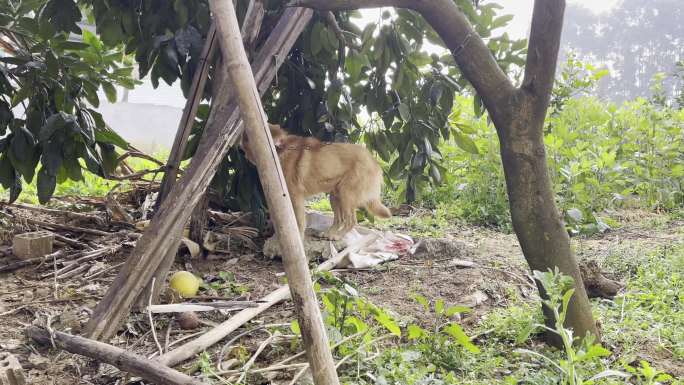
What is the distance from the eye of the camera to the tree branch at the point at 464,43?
229cm

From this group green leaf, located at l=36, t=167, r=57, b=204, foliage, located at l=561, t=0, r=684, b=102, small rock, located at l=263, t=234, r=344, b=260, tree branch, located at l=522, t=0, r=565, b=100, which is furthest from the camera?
foliage, located at l=561, t=0, r=684, b=102

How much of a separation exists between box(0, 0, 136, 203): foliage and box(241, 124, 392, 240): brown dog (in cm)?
98

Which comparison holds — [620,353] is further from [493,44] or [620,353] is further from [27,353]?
[27,353]

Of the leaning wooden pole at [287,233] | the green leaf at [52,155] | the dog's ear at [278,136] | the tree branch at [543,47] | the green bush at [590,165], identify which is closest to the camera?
the leaning wooden pole at [287,233]

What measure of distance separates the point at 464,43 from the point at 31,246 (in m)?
3.02

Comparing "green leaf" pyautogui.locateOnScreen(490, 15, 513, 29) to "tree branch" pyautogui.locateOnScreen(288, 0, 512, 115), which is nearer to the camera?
"tree branch" pyautogui.locateOnScreen(288, 0, 512, 115)

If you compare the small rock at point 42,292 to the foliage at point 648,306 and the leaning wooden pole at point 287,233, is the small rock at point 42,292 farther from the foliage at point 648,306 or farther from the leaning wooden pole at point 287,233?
the foliage at point 648,306

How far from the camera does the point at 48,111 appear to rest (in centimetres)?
306

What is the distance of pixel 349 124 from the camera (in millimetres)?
4215

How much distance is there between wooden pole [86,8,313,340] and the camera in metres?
2.37

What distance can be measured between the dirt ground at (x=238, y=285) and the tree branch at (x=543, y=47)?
117cm

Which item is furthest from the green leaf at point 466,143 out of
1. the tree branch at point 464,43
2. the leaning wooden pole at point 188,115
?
the leaning wooden pole at point 188,115

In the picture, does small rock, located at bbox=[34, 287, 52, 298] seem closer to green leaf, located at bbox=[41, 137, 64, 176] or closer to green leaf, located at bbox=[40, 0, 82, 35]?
green leaf, located at bbox=[41, 137, 64, 176]

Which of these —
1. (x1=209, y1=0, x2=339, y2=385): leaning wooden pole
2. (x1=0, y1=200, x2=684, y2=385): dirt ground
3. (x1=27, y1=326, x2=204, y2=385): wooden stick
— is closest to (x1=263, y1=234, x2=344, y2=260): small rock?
(x1=0, y1=200, x2=684, y2=385): dirt ground
